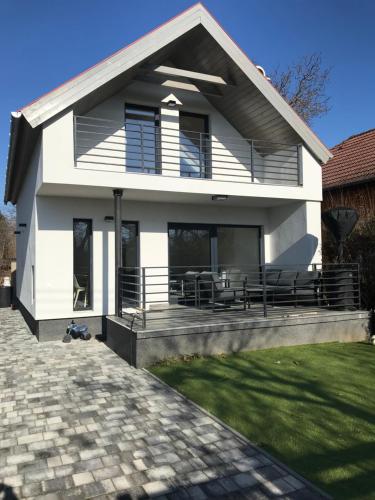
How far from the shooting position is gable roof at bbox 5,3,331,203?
27.1 feet

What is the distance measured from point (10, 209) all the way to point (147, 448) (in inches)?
1670

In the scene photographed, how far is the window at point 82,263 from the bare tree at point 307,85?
1902 centimetres

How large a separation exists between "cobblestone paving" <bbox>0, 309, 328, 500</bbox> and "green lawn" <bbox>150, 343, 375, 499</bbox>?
31cm

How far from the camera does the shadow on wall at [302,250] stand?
36.5ft

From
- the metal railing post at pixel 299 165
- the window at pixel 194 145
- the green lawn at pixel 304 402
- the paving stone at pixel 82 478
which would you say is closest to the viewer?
the paving stone at pixel 82 478

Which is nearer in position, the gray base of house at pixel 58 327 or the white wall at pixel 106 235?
the gray base of house at pixel 58 327

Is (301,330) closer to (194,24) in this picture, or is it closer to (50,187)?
(50,187)

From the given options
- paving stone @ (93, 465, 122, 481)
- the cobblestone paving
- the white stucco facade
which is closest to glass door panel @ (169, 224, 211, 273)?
the white stucco facade

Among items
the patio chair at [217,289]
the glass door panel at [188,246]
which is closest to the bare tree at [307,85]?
the glass door panel at [188,246]

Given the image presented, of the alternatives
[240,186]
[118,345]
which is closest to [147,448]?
[118,345]

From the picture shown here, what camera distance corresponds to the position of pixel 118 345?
825 centimetres

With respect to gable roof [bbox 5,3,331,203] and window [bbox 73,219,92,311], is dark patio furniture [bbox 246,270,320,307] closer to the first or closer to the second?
gable roof [bbox 5,3,331,203]

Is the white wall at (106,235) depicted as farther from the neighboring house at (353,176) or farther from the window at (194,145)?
the neighboring house at (353,176)

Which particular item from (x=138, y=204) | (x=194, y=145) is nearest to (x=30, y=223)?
(x=138, y=204)
